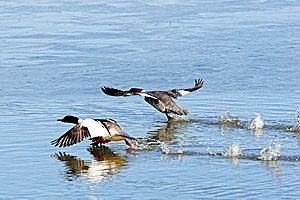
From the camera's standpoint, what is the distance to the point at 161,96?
12.6 meters

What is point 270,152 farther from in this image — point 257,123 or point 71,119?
point 71,119

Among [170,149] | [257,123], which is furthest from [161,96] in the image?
[170,149]

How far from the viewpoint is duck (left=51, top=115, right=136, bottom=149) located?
10.4 m

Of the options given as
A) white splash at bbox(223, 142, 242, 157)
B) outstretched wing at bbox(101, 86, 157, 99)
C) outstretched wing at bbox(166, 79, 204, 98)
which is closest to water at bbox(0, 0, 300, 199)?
white splash at bbox(223, 142, 242, 157)

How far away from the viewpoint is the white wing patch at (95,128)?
10.5 m

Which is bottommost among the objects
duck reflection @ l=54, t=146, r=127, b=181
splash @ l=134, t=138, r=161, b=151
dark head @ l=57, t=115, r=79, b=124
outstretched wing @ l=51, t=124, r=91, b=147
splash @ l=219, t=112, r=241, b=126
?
duck reflection @ l=54, t=146, r=127, b=181

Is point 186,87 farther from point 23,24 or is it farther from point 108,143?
point 23,24

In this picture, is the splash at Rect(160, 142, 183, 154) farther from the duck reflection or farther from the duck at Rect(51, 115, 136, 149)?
the duck reflection

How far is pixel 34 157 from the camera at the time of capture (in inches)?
389

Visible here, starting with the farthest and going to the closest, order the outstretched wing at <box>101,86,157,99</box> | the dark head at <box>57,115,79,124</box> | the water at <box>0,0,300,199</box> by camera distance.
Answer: the outstretched wing at <box>101,86,157,99</box>
the dark head at <box>57,115,79,124</box>
the water at <box>0,0,300,199</box>

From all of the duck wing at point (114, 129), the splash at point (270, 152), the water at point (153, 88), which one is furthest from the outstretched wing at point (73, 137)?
the splash at point (270, 152)

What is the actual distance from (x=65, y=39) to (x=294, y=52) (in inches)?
192

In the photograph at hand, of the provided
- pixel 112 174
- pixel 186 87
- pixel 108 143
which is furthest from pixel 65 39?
pixel 112 174

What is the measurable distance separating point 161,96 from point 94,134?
235cm
